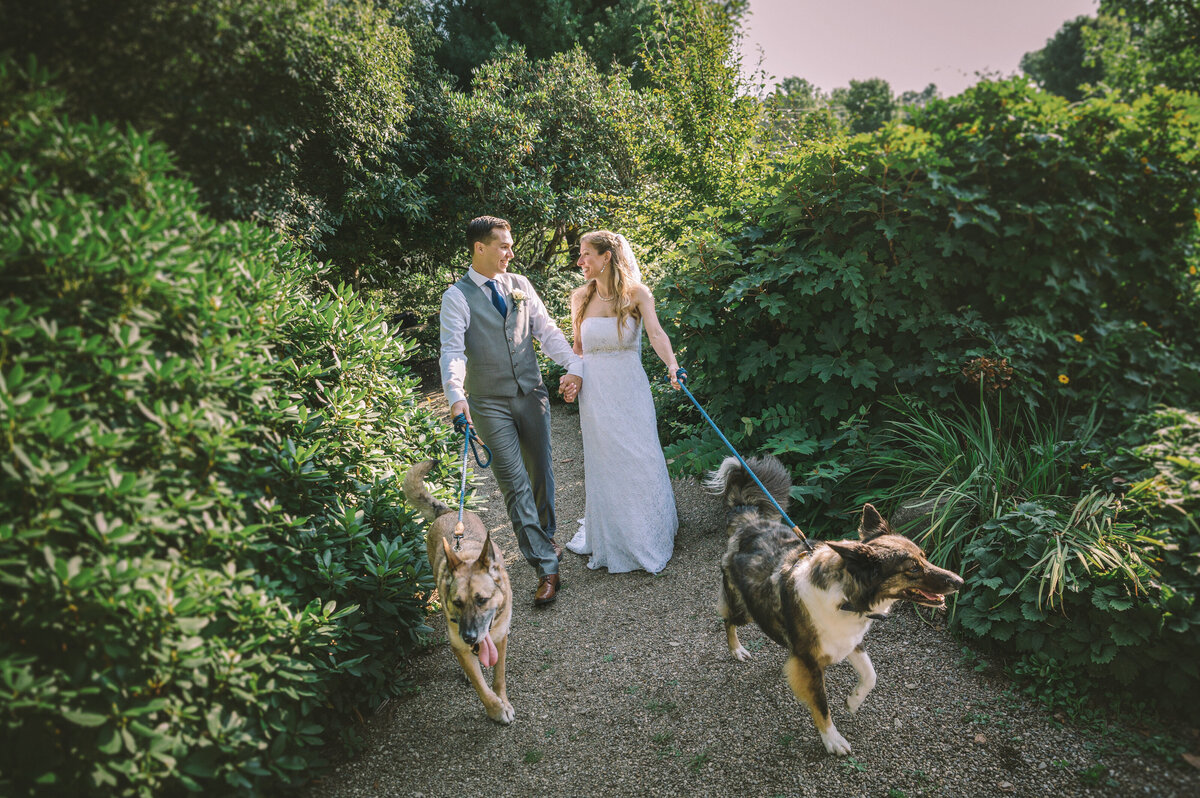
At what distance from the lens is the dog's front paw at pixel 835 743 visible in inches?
103

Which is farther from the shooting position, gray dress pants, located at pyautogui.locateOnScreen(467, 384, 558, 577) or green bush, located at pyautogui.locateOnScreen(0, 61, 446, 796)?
gray dress pants, located at pyautogui.locateOnScreen(467, 384, 558, 577)

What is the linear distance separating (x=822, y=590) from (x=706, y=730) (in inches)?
40.8

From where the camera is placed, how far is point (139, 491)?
199 cm

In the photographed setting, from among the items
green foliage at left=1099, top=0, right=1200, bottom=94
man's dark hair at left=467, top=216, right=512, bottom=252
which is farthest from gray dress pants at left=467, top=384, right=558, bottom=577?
green foliage at left=1099, top=0, right=1200, bottom=94

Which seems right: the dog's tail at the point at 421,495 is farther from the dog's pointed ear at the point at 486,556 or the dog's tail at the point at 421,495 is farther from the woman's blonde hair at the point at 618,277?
the woman's blonde hair at the point at 618,277

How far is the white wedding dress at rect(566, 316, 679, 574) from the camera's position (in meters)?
4.53

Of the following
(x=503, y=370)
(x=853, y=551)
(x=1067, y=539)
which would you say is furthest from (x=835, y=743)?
(x=503, y=370)

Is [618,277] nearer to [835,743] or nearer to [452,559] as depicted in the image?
[452,559]

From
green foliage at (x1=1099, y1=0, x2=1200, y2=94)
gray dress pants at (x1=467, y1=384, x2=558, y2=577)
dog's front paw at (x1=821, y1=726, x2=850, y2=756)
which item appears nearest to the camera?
dog's front paw at (x1=821, y1=726, x2=850, y2=756)

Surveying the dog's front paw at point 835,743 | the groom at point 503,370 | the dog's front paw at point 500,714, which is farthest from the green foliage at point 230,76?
the dog's front paw at point 835,743

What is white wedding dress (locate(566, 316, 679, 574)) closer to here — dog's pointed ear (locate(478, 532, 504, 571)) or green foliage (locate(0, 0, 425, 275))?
dog's pointed ear (locate(478, 532, 504, 571))

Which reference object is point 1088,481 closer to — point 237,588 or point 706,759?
point 706,759

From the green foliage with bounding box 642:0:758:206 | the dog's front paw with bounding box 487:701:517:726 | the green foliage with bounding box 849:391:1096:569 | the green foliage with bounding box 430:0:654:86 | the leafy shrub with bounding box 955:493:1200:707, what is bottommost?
the dog's front paw with bounding box 487:701:517:726

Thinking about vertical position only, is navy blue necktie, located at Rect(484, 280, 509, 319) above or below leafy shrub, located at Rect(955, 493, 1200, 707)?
above
